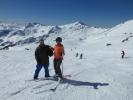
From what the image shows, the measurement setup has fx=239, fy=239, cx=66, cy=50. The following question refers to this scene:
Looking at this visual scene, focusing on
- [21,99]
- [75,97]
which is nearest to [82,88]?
[75,97]

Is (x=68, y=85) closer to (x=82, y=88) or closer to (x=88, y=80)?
(x=82, y=88)

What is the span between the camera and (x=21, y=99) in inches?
356

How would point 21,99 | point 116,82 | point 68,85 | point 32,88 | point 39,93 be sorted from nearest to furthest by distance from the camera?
point 21,99 < point 39,93 < point 32,88 < point 68,85 < point 116,82

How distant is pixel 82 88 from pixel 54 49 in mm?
2749

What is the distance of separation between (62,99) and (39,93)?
1.19 m

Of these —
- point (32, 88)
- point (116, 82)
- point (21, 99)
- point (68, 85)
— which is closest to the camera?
point (21, 99)

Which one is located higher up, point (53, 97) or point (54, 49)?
point (54, 49)

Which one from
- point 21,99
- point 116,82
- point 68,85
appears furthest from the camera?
point 116,82

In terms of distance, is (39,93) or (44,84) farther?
(44,84)

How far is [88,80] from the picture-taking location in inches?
519

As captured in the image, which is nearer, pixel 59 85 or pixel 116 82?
pixel 59 85

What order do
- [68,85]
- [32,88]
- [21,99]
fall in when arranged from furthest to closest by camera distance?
1. [68,85]
2. [32,88]
3. [21,99]

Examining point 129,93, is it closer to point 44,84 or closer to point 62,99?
point 62,99

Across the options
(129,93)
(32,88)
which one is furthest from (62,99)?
(129,93)
